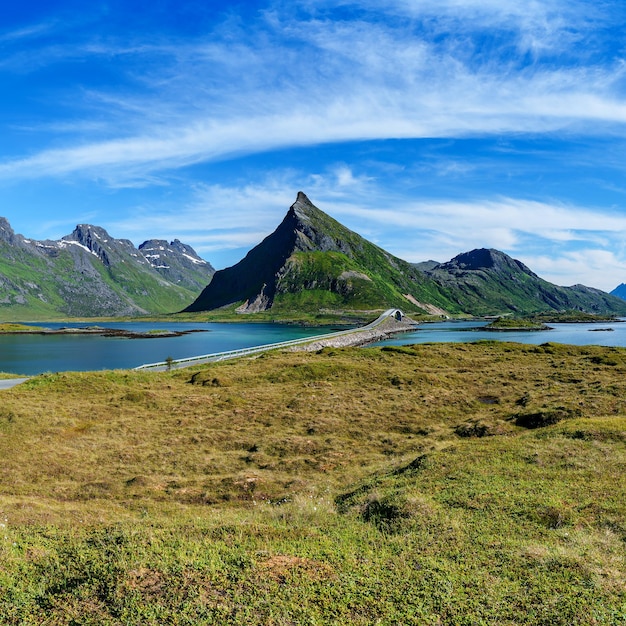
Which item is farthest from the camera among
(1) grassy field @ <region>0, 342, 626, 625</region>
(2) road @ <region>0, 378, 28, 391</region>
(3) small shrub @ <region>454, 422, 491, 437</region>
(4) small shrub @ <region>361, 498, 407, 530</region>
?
(2) road @ <region>0, 378, 28, 391</region>

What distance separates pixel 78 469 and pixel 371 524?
19.1 m

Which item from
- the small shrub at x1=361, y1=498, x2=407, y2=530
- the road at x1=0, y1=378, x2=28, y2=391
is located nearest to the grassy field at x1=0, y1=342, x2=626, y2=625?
the small shrub at x1=361, y1=498, x2=407, y2=530

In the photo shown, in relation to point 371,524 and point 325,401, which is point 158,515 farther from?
point 325,401

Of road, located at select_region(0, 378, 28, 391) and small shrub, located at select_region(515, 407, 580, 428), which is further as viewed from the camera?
road, located at select_region(0, 378, 28, 391)

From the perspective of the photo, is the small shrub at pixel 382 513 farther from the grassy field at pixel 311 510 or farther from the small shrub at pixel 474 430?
the small shrub at pixel 474 430

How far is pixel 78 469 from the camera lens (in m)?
26.0

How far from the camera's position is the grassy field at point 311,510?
33.4 ft

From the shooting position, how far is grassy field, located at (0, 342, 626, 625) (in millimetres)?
10180

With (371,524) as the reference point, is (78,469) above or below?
below

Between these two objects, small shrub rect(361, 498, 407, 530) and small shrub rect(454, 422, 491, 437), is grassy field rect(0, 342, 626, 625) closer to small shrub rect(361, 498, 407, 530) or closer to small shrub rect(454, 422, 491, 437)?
small shrub rect(361, 498, 407, 530)

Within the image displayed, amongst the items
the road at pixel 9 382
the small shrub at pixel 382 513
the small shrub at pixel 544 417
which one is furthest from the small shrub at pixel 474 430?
the road at pixel 9 382

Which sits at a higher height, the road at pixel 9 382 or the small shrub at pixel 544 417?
the small shrub at pixel 544 417

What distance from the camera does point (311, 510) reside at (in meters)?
17.3

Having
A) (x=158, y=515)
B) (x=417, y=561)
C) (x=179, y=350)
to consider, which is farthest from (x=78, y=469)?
(x=179, y=350)
